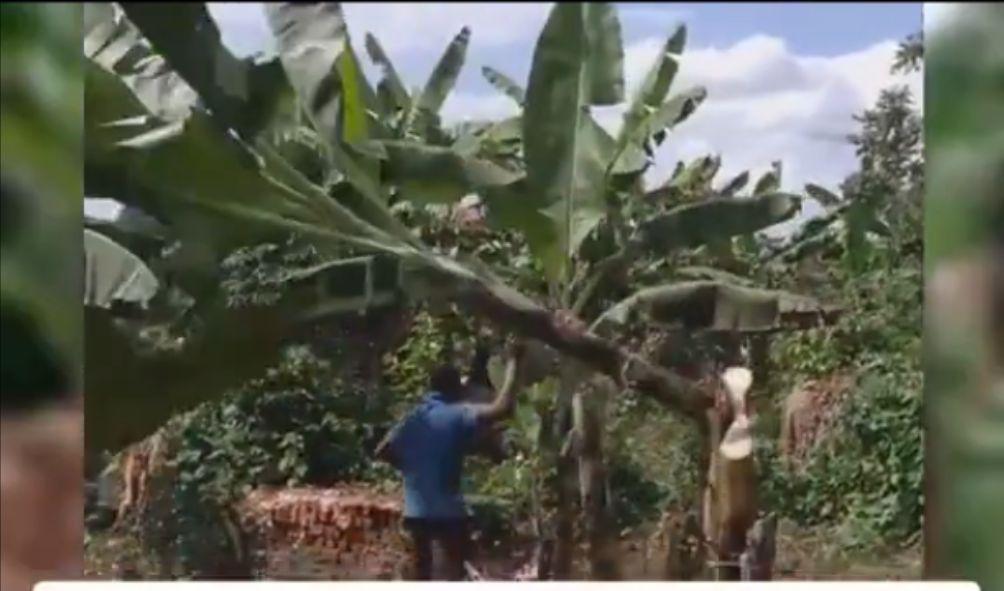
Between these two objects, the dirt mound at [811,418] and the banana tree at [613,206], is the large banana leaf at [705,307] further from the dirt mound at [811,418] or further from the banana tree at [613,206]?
the dirt mound at [811,418]

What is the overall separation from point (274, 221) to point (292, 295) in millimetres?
147

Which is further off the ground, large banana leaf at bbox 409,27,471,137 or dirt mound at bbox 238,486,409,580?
large banana leaf at bbox 409,27,471,137

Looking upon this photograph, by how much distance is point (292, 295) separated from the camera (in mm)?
3467

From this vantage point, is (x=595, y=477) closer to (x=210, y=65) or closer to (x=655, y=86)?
(x=655, y=86)

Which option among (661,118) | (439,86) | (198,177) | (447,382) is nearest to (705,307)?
(661,118)

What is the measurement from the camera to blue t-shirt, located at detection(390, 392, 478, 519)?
349cm

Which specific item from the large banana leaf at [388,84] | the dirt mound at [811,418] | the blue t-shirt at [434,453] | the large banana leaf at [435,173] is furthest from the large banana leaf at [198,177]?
the dirt mound at [811,418]

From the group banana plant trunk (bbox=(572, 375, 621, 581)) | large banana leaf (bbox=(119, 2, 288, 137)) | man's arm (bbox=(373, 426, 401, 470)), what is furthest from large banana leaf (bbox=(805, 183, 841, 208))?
large banana leaf (bbox=(119, 2, 288, 137))

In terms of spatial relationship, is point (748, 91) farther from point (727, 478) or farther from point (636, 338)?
point (727, 478)

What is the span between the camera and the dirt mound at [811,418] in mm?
3490

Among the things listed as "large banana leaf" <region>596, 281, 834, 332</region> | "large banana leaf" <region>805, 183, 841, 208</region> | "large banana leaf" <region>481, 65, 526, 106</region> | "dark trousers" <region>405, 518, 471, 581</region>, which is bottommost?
"dark trousers" <region>405, 518, 471, 581</region>

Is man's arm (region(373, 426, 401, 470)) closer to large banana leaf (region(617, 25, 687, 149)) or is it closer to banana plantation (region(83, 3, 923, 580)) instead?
banana plantation (region(83, 3, 923, 580))

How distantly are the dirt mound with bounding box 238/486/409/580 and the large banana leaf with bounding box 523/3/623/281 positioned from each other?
0.58 meters

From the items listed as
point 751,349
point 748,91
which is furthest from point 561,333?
point 748,91
